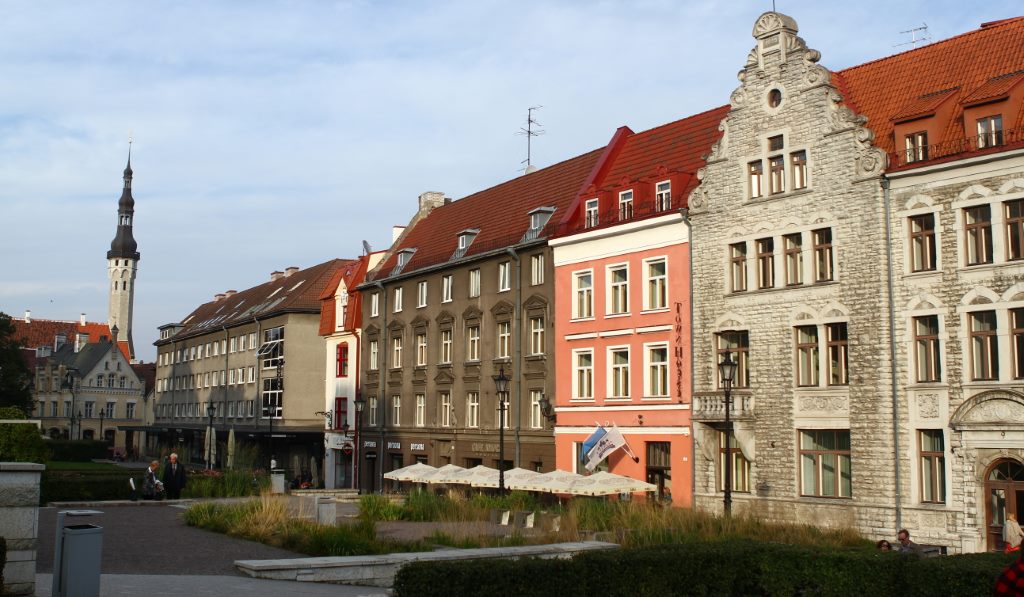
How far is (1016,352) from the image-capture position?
86.1 feet

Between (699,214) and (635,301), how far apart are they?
421 cm

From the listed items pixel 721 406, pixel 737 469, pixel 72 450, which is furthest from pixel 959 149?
pixel 72 450

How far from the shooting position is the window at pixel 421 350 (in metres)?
50.8

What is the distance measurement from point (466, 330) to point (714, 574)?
3282 cm

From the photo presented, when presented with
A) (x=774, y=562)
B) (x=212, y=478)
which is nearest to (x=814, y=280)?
(x=774, y=562)

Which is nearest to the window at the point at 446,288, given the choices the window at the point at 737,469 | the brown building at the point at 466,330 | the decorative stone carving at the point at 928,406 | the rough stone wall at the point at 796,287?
the brown building at the point at 466,330

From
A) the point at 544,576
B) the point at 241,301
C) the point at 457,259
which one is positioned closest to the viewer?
the point at 544,576

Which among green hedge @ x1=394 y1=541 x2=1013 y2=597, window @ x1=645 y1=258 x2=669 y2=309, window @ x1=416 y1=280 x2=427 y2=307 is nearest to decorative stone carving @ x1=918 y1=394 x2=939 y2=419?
window @ x1=645 y1=258 x2=669 y2=309

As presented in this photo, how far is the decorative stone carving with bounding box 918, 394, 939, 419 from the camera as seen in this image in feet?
90.7

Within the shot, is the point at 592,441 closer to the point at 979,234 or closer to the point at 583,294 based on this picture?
the point at 583,294

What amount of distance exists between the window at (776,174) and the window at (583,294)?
8833 mm

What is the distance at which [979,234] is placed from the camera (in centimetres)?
2733

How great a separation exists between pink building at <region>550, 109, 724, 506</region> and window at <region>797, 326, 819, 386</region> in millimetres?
4365

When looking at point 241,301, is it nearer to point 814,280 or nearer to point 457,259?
point 457,259
